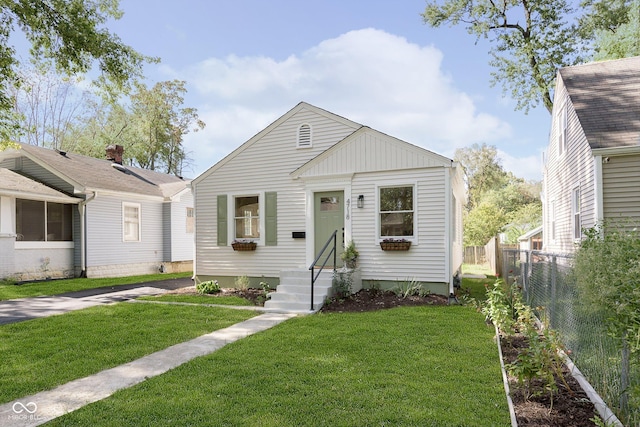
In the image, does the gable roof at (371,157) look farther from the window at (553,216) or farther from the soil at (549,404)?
the window at (553,216)

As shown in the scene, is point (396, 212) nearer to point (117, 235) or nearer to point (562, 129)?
point (562, 129)

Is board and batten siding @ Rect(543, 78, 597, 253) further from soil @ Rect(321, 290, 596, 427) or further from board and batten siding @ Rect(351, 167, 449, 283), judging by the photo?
soil @ Rect(321, 290, 596, 427)

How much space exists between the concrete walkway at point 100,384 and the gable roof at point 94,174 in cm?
1056

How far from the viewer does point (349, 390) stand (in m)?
3.74

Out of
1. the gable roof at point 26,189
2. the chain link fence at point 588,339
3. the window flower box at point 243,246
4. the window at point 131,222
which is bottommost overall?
the chain link fence at point 588,339

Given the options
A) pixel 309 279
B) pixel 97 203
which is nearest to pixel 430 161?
pixel 309 279

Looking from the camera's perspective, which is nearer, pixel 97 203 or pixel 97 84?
pixel 97 84

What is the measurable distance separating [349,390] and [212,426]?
1.30m

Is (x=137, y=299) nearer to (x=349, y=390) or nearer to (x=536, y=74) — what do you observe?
(x=349, y=390)

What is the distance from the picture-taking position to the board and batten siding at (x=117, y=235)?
13961 mm

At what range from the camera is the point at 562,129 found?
11789 millimetres

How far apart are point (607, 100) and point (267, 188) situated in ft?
28.6

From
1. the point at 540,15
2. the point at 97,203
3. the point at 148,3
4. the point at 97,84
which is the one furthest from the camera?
the point at 540,15

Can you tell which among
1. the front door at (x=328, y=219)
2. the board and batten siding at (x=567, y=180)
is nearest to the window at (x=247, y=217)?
the front door at (x=328, y=219)
